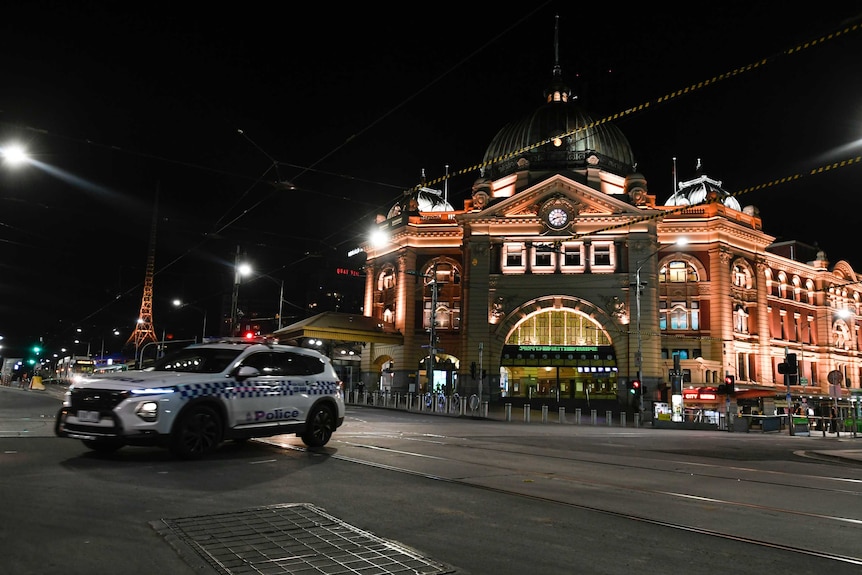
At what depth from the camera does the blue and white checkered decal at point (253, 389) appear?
9812 millimetres

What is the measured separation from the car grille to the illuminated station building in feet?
120

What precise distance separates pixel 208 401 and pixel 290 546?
540cm

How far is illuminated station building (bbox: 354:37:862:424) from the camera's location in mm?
49500

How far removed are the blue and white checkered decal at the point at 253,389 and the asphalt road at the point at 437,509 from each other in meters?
0.96

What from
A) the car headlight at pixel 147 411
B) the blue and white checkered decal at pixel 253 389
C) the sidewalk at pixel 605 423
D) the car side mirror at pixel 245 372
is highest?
the car side mirror at pixel 245 372

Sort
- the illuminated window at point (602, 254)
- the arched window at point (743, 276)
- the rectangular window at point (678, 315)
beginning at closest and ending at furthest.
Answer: the illuminated window at point (602, 254)
the rectangular window at point (678, 315)
the arched window at point (743, 276)

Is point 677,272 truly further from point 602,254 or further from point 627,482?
point 627,482

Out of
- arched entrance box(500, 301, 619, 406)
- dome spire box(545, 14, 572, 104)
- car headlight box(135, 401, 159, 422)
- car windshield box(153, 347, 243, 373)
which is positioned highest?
dome spire box(545, 14, 572, 104)

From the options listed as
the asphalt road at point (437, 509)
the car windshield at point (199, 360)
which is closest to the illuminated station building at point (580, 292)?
the car windshield at point (199, 360)

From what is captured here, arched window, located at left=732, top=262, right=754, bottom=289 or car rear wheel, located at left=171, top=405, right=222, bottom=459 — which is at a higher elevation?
arched window, located at left=732, top=262, right=754, bottom=289

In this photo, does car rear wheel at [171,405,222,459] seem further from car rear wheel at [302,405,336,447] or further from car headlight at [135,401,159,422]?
car rear wheel at [302,405,336,447]

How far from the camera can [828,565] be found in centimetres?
514

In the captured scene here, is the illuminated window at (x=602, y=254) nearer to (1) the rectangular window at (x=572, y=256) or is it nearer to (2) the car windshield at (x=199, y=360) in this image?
(1) the rectangular window at (x=572, y=256)

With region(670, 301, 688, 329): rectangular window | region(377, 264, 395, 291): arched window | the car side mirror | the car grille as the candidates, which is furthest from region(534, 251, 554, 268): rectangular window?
the car grille
